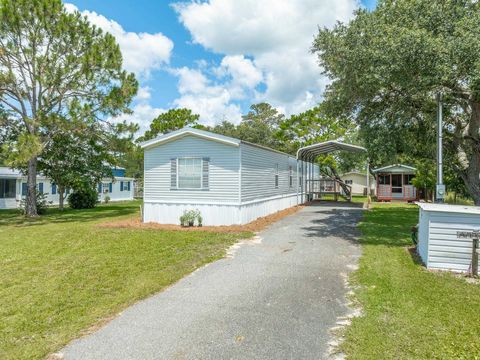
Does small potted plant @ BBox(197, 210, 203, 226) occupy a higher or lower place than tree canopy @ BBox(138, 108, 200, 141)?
lower

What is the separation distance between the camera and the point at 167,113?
3797 cm

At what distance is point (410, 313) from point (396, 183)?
24.9 metres

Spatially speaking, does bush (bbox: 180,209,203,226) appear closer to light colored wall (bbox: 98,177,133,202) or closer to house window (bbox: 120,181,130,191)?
light colored wall (bbox: 98,177,133,202)

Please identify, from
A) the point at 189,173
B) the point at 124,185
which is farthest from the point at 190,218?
the point at 124,185

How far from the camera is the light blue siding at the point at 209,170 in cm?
1217

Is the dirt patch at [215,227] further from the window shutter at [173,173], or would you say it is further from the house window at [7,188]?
the house window at [7,188]

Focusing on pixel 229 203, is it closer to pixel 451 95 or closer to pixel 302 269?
pixel 302 269

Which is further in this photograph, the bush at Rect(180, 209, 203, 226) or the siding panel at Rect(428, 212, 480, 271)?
the bush at Rect(180, 209, 203, 226)

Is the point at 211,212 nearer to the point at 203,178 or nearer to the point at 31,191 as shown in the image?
the point at 203,178

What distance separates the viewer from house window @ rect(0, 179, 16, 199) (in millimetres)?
22364

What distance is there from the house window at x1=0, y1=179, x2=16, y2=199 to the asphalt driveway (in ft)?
70.0

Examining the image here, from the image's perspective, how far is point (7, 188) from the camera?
74.6 feet

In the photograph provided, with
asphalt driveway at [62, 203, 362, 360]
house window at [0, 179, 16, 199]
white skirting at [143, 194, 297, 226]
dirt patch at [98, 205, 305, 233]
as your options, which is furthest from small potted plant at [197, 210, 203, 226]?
house window at [0, 179, 16, 199]

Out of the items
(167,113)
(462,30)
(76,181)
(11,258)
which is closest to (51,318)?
(11,258)
